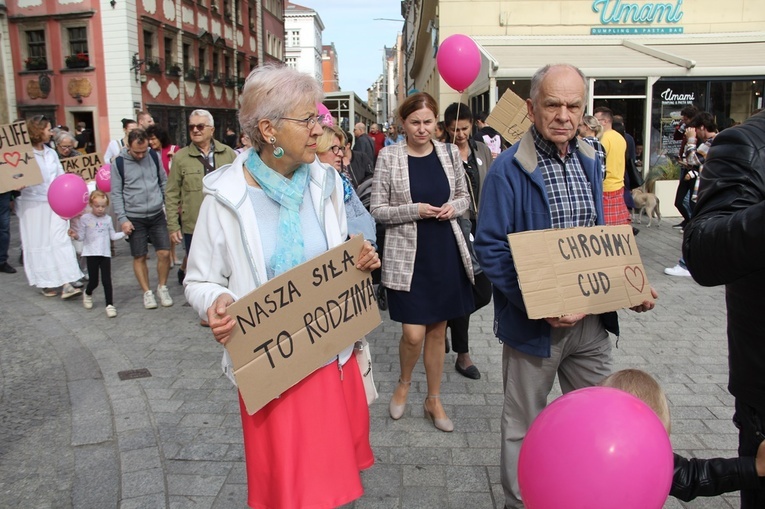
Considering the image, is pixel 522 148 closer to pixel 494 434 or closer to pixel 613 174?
pixel 494 434

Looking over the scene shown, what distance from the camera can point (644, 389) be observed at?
184cm

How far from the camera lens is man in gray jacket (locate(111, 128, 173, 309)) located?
7074mm

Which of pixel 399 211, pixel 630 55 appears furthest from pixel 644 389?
pixel 630 55

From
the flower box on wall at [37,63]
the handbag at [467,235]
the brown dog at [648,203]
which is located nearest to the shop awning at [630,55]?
the brown dog at [648,203]

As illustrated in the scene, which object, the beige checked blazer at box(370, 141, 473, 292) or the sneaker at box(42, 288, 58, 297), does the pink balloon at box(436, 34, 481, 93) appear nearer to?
the beige checked blazer at box(370, 141, 473, 292)

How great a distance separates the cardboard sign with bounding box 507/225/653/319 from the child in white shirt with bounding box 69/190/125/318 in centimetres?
549

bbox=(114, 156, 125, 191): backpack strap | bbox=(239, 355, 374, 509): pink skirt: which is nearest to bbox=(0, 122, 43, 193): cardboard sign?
bbox=(114, 156, 125, 191): backpack strap

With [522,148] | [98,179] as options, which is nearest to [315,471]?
[522,148]

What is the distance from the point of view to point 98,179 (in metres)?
8.99

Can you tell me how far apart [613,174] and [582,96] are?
5.63 m

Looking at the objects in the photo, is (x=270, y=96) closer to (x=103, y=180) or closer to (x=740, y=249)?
(x=740, y=249)

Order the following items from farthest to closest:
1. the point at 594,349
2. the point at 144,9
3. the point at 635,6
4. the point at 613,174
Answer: the point at 144,9
the point at 635,6
the point at 613,174
the point at 594,349

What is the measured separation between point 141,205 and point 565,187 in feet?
18.1

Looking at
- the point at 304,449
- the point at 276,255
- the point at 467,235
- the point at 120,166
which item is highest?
the point at 120,166
